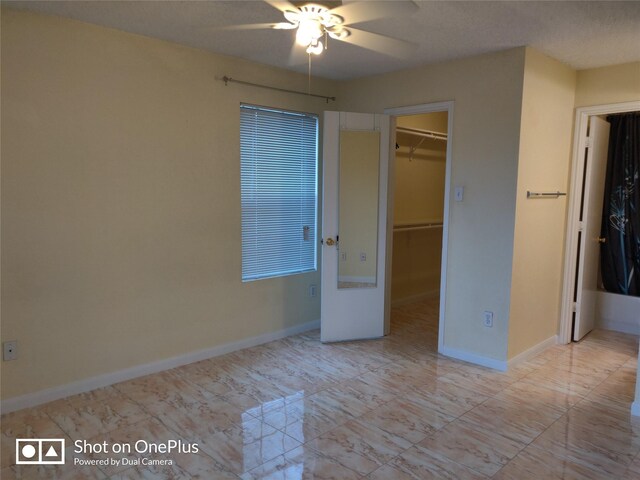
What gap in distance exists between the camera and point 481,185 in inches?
138

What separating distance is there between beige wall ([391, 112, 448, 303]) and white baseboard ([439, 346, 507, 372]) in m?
1.51

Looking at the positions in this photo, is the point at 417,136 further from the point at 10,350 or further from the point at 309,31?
the point at 10,350

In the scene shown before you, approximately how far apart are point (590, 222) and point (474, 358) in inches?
69.0

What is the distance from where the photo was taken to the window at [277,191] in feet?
12.6

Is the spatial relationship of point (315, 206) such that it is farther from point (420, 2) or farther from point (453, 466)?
point (453, 466)

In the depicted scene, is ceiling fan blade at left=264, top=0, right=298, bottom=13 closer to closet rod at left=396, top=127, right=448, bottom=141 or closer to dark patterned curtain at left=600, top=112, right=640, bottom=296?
closet rod at left=396, top=127, right=448, bottom=141

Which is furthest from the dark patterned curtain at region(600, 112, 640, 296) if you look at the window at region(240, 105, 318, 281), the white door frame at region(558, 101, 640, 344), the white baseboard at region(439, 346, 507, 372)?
the window at region(240, 105, 318, 281)

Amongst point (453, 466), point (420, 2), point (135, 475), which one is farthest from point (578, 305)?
point (135, 475)

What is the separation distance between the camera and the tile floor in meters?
2.27

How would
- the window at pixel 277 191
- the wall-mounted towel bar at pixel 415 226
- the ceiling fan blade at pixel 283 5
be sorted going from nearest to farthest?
1. the ceiling fan blade at pixel 283 5
2. the window at pixel 277 191
3. the wall-mounted towel bar at pixel 415 226

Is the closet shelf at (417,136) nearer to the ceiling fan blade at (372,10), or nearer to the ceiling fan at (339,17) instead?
the ceiling fan at (339,17)

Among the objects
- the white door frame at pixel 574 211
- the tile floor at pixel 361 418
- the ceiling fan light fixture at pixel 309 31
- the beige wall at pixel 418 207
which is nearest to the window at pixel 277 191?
the tile floor at pixel 361 418

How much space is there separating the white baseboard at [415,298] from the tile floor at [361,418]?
4.88ft

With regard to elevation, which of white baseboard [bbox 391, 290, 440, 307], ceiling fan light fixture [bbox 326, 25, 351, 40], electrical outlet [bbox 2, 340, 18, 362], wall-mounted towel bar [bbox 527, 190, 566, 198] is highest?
ceiling fan light fixture [bbox 326, 25, 351, 40]
